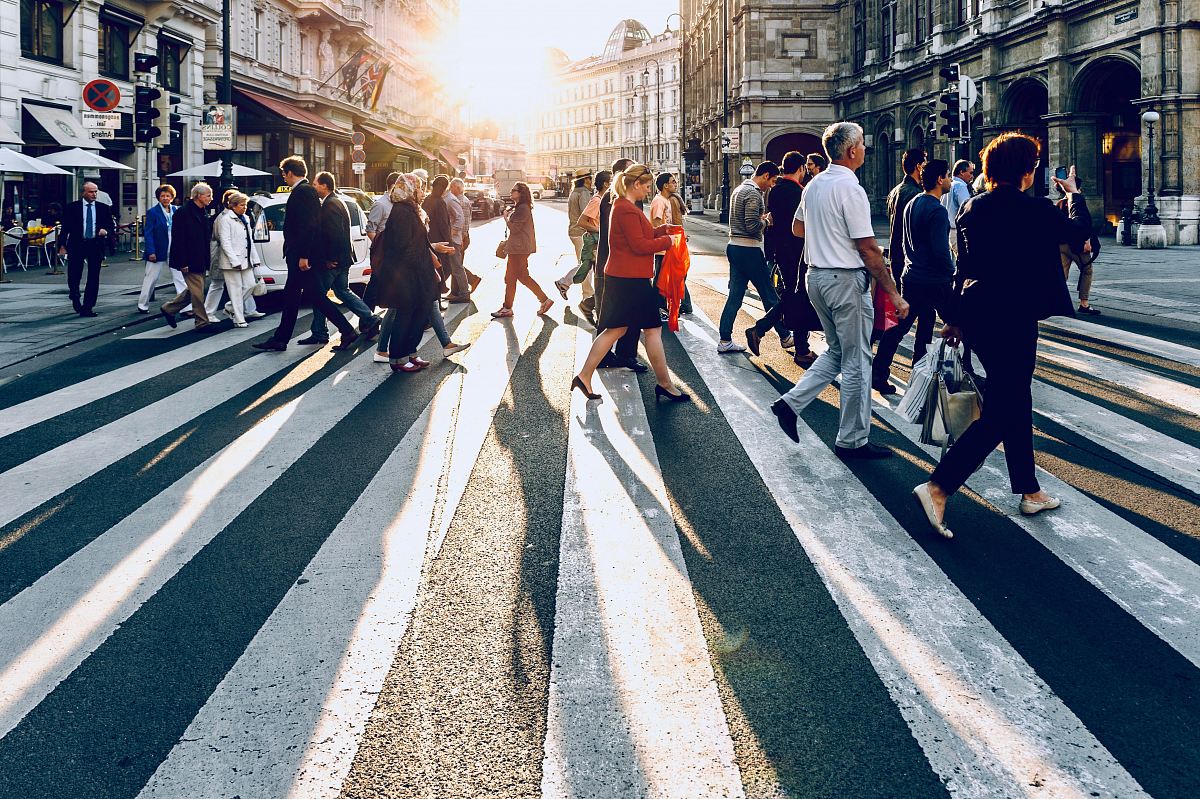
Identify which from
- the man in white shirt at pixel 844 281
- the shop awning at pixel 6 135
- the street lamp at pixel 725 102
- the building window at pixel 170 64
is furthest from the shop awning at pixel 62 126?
the street lamp at pixel 725 102

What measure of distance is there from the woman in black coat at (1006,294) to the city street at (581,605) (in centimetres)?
37

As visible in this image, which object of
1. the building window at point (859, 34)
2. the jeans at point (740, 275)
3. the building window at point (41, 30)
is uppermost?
the building window at point (859, 34)

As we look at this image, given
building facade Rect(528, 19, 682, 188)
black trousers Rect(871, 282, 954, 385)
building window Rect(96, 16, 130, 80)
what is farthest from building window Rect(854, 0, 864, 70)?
building facade Rect(528, 19, 682, 188)

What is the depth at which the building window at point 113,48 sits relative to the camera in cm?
2575

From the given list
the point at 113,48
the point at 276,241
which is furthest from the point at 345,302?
the point at 113,48

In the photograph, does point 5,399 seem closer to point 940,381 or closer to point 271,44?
point 940,381

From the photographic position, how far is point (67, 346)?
1137 centimetres

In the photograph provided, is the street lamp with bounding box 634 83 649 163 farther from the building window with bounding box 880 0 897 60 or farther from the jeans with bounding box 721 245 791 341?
the jeans with bounding box 721 245 791 341

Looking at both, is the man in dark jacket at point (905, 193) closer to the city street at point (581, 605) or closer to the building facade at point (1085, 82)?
the city street at point (581, 605)

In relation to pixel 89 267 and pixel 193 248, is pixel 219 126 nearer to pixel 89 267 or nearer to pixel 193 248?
pixel 89 267

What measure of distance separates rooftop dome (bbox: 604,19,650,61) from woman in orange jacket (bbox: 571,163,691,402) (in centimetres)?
11885

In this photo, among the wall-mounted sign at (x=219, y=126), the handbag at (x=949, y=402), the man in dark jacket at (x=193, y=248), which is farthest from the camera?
the wall-mounted sign at (x=219, y=126)

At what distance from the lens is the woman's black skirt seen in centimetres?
792

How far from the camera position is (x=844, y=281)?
20.2 feet
